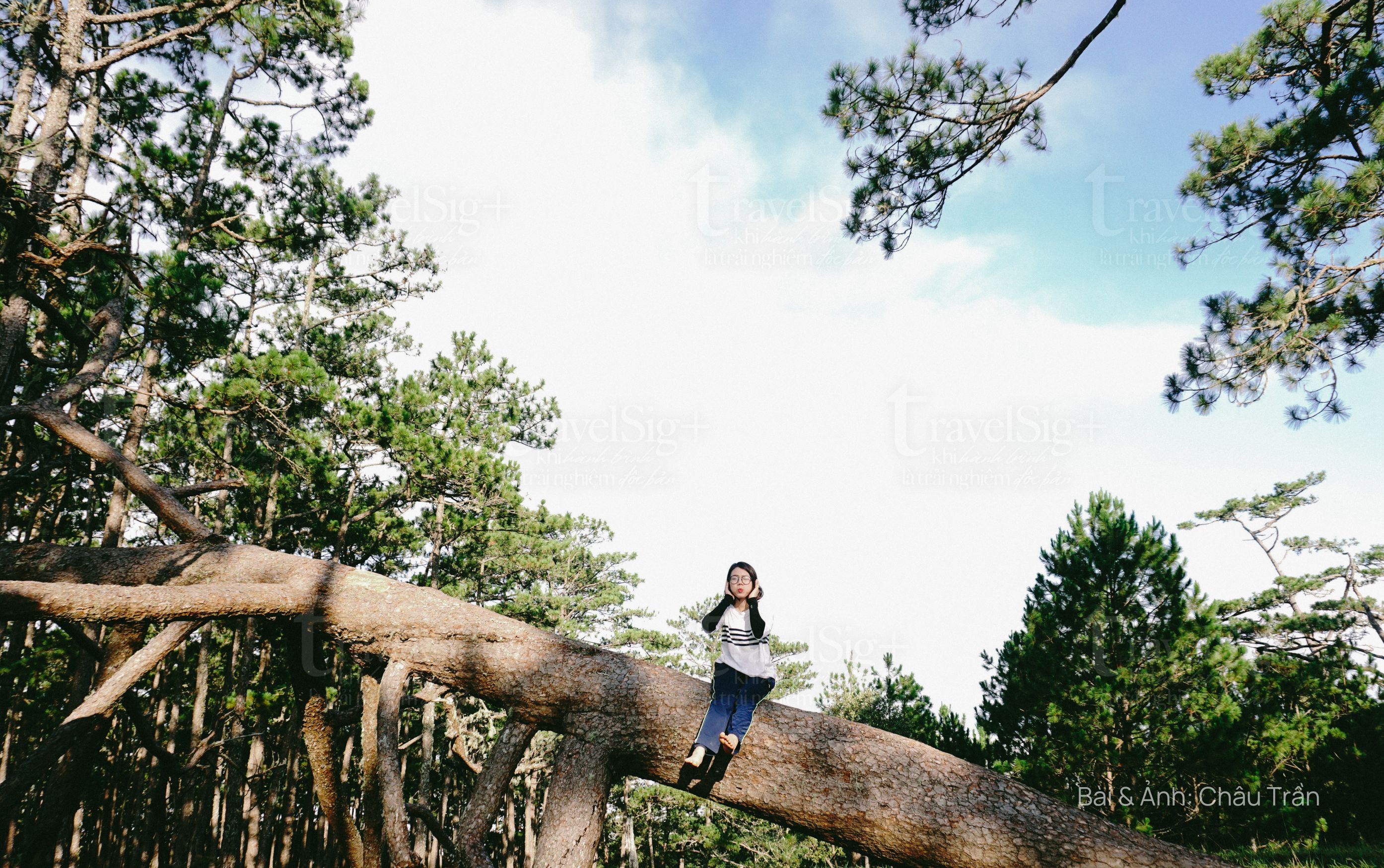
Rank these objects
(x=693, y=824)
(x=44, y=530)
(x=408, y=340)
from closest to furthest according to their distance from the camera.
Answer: (x=44, y=530)
(x=408, y=340)
(x=693, y=824)

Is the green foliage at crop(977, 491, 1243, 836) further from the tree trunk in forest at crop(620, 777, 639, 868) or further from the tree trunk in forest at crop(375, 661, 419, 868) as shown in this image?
the tree trunk in forest at crop(620, 777, 639, 868)

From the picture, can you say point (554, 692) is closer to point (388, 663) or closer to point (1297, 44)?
point (388, 663)

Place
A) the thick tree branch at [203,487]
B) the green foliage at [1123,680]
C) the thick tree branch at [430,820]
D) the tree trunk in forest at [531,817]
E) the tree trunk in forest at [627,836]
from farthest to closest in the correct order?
the tree trunk in forest at [627,836]
the tree trunk in forest at [531,817]
the green foliage at [1123,680]
the thick tree branch at [203,487]
the thick tree branch at [430,820]

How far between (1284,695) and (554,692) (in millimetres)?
19954

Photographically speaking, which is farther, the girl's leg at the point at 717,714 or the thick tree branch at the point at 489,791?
the thick tree branch at the point at 489,791

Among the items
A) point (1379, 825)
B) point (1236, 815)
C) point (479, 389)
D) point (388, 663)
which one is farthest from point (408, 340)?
point (1379, 825)

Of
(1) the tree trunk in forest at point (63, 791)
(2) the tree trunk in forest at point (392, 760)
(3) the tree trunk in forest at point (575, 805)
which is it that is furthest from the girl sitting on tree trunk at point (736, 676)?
(1) the tree trunk in forest at point (63, 791)

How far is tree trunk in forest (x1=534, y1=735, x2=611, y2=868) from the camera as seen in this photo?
3.11m

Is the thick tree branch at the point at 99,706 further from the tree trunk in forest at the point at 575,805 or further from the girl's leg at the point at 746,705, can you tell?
the girl's leg at the point at 746,705

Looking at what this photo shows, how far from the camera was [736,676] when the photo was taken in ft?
11.0

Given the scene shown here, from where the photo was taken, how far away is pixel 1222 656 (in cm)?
1084

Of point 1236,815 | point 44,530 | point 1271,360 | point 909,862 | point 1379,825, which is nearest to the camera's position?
point 909,862

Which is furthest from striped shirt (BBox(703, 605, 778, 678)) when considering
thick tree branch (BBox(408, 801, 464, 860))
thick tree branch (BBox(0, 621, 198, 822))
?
thick tree branch (BBox(0, 621, 198, 822))

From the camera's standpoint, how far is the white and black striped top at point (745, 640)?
336 centimetres
